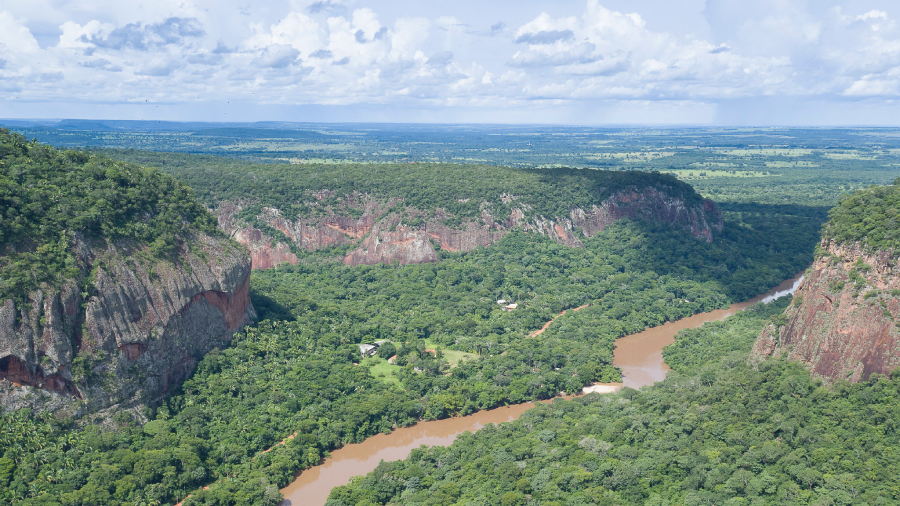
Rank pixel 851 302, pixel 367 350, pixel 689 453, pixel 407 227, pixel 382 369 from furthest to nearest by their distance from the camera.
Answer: pixel 407 227
pixel 367 350
pixel 382 369
pixel 851 302
pixel 689 453

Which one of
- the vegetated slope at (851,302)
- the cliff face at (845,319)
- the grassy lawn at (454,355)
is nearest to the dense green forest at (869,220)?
the vegetated slope at (851,302)

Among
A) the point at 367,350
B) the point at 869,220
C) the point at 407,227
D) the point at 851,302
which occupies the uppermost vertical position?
the point at 869,220

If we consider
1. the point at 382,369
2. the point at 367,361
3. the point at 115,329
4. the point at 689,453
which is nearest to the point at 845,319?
the point at 689,453

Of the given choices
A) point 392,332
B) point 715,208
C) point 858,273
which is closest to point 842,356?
point 858,273

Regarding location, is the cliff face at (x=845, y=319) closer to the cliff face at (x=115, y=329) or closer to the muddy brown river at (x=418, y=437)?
the muddy brown river at (x=418, y=437)

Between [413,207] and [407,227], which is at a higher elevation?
[413,207]

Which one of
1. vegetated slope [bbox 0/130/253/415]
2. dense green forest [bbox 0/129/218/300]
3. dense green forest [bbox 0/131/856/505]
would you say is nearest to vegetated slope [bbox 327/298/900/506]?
dense green forest [bbox 0/131/856/505]

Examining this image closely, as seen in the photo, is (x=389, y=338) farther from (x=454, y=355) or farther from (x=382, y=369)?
(x=382, y=369)
